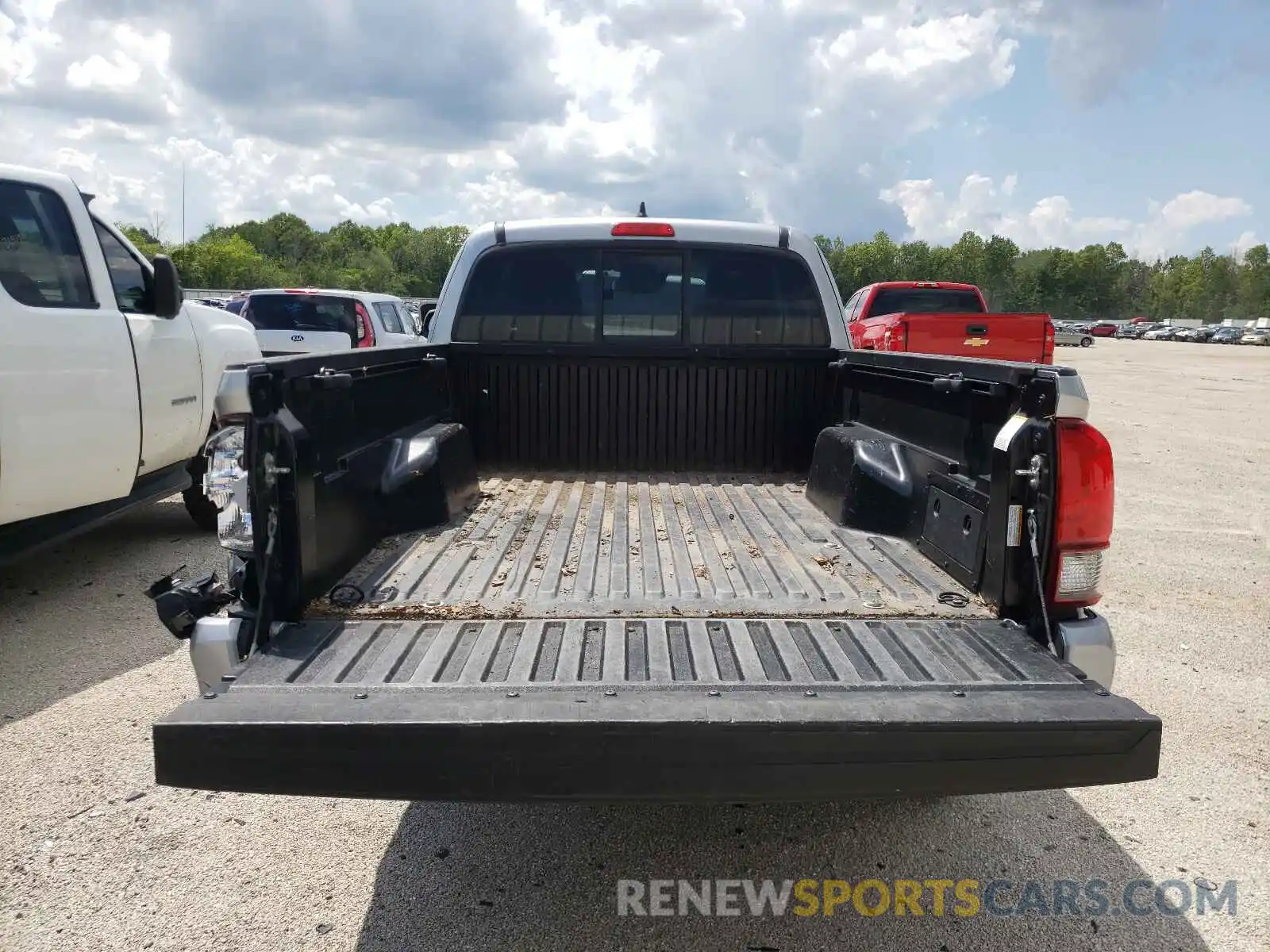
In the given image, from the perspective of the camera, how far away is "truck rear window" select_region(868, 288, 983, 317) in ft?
48.6

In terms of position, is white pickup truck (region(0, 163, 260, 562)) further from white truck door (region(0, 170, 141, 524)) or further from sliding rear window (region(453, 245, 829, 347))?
sliding rear window (region(453, 245, 829, 347))

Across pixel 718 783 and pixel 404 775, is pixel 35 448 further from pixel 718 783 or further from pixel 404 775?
pixel 718 783

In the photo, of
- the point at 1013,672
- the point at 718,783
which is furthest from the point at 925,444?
the point at 718,783

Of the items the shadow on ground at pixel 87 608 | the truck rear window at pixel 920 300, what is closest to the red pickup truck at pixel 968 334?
the truck rear window at pixel 920 300

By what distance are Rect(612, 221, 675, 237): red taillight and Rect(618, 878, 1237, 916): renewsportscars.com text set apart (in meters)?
3.05

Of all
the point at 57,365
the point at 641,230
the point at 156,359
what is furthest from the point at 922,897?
the point at 156,359

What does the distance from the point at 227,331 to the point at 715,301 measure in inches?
158

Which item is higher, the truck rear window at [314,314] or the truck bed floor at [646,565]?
the truck rear window at [314,314]

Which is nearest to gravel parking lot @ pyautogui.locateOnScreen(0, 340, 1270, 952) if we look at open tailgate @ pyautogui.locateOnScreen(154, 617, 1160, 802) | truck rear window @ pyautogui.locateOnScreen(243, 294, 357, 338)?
open tailgate @ pyautogui.locateOnScreen(154, 617, 1160, 802)

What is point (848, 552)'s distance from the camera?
10.9 ft

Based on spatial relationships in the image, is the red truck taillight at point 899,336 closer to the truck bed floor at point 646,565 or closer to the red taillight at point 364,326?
the red taillight at point 364,326

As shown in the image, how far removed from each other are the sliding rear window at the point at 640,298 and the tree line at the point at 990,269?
278 feet

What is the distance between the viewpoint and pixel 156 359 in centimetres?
561

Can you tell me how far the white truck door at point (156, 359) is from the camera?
17.9ft
